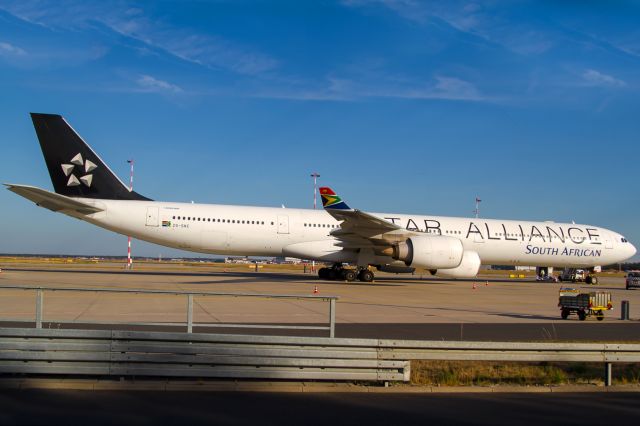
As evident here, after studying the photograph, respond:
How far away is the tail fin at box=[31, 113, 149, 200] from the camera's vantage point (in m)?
27.4

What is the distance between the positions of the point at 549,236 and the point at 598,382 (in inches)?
1060

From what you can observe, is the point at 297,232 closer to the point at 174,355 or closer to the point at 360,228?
the point at 360,228

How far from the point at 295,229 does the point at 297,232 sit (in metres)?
0.18

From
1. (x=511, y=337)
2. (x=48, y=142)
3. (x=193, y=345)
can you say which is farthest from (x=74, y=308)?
(x=48, y=142)

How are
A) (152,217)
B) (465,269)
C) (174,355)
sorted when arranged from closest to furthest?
(174,355)
(465,269)
(152,217)

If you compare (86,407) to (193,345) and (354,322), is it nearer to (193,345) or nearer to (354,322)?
(193,345)

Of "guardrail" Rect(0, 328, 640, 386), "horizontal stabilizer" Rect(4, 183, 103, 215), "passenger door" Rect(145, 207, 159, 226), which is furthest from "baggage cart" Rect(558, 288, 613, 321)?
"horizontal stabilizer" Rect(4, 183, 103, 215)

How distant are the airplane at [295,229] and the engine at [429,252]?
44mm

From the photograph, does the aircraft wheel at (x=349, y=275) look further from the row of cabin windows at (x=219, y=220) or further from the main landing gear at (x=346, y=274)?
the row of cabin windows at (x=219, y=220)

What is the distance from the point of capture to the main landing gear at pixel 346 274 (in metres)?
29.5

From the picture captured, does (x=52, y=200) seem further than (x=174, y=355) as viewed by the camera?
Yes

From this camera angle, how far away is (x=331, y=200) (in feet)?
93.5

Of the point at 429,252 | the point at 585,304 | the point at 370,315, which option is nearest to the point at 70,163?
the point at 429,252

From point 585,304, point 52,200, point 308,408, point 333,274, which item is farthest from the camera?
point 333,274
